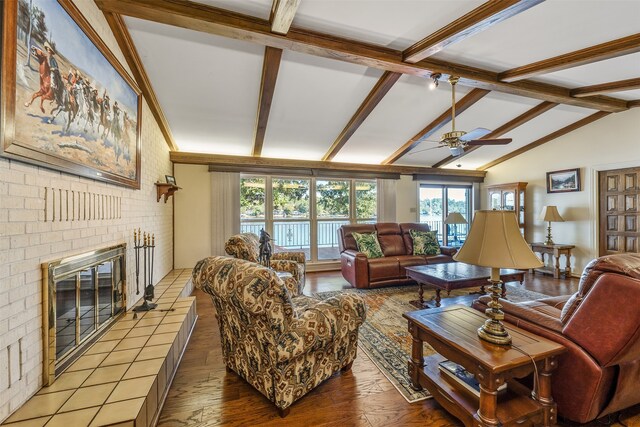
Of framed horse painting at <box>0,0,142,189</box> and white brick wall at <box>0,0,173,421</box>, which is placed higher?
framed horse painting at <box>0,0,142,189</box>

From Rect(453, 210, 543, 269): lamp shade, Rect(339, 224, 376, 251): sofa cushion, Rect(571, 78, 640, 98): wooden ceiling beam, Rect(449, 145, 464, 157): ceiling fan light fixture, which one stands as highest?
Rect(571, 78, 640, 98): wooden ceiling beam

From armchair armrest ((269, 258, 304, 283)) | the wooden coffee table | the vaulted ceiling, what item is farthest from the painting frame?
armchair armrest ((269, 258, 304, 283))

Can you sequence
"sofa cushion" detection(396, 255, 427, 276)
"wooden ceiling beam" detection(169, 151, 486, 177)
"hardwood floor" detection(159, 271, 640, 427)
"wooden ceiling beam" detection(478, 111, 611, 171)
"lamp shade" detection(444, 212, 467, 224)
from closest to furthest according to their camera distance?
"hardwood floor" detection(159, 271, 640, 427) < "sofa cushion" detection(396, 255, 427, 276) < "wooden ceiling beam" detection(478, 111, 611, 171) < "wooden ceiling beam" detection(169, 151, 486, 177) < "lamp shade" detection(444, 212, 467, 224)

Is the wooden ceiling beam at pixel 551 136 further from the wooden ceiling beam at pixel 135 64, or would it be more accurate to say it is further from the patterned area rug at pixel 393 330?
the wooden ceiling beam at pixel 135 64

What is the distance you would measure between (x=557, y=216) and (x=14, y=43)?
7200 mm

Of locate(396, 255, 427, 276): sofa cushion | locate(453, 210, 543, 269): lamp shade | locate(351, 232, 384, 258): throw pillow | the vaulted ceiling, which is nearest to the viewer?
locate(453, 210, 543, 269): lamp shade

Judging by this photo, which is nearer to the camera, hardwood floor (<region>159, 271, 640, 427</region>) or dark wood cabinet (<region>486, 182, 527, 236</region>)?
hardwood floor (<region>159, 271, 640, 427</region>)

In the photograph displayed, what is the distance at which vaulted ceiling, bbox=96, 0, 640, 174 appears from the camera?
231 cm

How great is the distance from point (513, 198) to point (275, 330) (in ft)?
21.2

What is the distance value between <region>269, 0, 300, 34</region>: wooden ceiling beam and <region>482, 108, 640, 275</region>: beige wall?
5.83 m

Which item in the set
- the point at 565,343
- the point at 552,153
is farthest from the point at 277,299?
the point at 552,153

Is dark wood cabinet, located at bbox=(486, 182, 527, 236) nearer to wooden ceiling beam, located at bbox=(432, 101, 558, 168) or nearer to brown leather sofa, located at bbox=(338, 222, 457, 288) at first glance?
wooden ceiling beam, located at bbox=(432, 101, 558, 168)

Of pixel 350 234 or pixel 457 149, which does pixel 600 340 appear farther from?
pixel 350 234

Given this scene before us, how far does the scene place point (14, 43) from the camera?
50.1 inches
